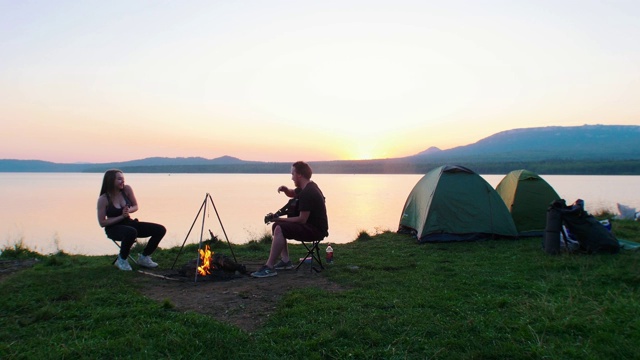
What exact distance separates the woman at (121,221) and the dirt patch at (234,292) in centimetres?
46

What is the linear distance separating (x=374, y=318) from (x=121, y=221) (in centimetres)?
451

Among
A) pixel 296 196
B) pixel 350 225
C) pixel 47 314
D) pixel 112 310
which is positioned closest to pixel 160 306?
pixel 112 310

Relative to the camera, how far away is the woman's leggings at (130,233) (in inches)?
264

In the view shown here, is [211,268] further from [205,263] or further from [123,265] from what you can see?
[123,265]

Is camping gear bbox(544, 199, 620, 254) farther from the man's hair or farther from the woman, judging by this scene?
the woman

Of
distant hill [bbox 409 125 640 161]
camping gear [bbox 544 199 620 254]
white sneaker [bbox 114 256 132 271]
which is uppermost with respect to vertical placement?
distant hill [bbox 409 125 640 161]

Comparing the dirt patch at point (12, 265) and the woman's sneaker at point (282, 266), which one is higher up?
the dirt patch at point (12, 265)

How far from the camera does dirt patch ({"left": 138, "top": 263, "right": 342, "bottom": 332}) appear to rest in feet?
15.6

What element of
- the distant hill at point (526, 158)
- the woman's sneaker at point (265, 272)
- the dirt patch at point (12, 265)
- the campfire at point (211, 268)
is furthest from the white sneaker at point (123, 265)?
the distant hill at point (526, 158)

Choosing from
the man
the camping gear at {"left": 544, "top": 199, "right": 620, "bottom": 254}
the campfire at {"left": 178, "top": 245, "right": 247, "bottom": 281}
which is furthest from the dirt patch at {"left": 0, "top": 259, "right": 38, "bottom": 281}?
the camping gear at {"left": 544, "top": 199, "right": 620, "bottom": 254}

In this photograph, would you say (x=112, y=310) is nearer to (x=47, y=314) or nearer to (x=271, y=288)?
(x=47, y=314)

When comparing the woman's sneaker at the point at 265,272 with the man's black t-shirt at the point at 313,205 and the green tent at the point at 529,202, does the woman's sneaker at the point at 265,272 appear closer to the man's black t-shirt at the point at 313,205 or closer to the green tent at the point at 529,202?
the man's black t-shirt at the point at 313,205

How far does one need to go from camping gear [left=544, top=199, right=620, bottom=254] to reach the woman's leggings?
21.4 ft

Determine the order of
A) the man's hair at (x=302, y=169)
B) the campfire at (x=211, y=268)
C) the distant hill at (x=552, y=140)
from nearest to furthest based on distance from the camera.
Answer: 1. the campfire at (x=211, y=268)
2. the man's hair at (x=302, y=169)
3. the distant hill at (x=552, y=140)
